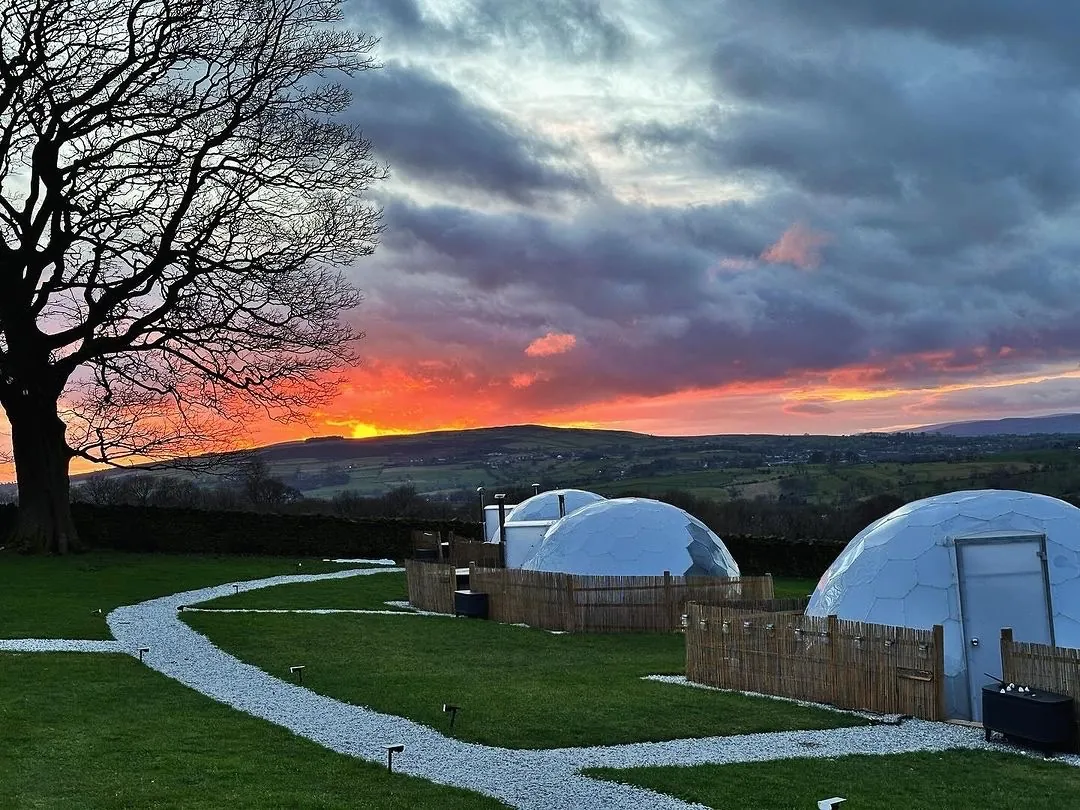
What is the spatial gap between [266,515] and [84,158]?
50.2 feet

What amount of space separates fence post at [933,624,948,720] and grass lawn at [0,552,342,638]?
15.2 meters

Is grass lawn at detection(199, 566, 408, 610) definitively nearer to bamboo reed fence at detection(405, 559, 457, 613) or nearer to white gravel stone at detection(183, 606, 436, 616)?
white gravel stone at detection(183, 606, 436, 616)

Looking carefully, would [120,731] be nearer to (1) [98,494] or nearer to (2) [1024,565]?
(2) [1024,565]

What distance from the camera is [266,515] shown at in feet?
144

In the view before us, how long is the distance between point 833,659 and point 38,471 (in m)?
29.6

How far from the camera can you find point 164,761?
11.8 meters

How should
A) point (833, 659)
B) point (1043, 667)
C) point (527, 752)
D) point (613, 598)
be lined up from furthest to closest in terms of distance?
point (613, 598), point (833, 659), point (1043, 667), point (527, 752)

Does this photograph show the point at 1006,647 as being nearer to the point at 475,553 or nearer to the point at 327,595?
the point at 327,595

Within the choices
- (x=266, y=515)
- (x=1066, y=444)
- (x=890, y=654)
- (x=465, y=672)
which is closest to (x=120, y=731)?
(x=465, y=672)

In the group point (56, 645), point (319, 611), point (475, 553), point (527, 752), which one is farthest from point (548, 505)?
point (527, 752)

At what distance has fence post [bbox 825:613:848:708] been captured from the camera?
15.4 metres

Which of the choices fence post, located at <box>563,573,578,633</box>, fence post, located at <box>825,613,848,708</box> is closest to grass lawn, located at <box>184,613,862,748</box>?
fence post, located at <box>825,613,848,708</box>

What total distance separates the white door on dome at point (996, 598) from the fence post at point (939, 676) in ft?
3.37

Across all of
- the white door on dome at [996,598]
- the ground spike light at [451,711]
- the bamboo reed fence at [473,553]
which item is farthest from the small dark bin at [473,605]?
the white door on dome at [996,598]
